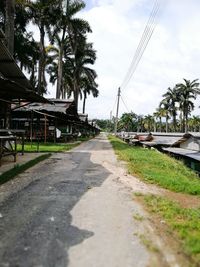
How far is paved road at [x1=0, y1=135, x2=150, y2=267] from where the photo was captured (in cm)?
412

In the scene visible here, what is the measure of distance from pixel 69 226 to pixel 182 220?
194 centimetres

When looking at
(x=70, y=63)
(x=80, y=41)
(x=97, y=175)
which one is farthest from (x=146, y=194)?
(x=70, y=63)

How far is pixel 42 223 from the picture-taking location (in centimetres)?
545

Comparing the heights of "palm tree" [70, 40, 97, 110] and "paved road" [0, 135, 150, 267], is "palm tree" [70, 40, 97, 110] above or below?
above

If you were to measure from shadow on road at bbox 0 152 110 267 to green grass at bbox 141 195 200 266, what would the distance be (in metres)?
1.36

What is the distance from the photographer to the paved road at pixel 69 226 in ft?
13.5

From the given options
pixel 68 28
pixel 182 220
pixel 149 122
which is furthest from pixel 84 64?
pixel 149 122

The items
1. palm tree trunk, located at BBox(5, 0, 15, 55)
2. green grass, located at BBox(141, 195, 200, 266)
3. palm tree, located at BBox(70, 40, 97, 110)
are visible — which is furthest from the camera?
palm tree, located at BBox(70, 40, 97, 110)

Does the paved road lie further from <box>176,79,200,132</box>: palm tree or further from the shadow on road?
<box>176,79,200,132</box>: palm tree

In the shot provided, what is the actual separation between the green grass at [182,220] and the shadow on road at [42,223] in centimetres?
136

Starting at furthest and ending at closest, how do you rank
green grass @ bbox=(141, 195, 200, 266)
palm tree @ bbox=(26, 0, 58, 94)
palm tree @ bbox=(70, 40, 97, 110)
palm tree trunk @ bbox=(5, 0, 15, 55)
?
palm tree @ bbox=(70, 40, 97, 110), palm tree @ bbox=(26, 0, 58, 94), palm tree trunk @ bbox=(5, 0, 15, 55), green grass @ bbox=(141, 195, 200, 266)

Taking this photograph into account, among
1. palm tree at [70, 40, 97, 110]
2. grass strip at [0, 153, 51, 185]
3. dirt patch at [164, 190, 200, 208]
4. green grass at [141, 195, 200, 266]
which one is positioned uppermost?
palm tree at [70, 40, 97, 110]

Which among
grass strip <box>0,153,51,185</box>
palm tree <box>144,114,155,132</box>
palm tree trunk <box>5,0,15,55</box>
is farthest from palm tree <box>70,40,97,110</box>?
palm tree <box>144,114,155,132</box>

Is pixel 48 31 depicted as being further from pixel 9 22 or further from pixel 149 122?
pixel 149 122
